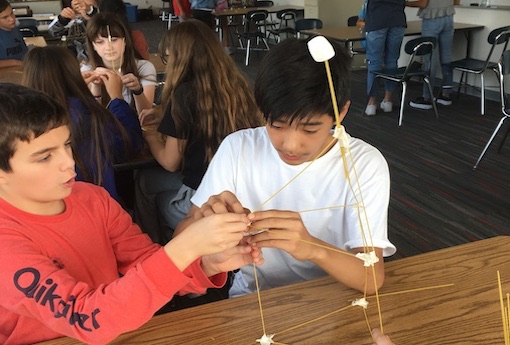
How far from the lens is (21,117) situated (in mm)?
966

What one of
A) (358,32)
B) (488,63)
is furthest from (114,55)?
(488,63)

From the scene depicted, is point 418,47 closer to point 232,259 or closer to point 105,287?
point 232,259

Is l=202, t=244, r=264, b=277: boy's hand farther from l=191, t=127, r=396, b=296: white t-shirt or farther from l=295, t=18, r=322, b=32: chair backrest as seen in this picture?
l=295, t=18, r=322, b=32: chair backrest

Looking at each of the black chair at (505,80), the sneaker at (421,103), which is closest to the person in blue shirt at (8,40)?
the black chair at (505,80)

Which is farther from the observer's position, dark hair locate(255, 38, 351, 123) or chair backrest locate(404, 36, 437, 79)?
chair backrest locate(404, 36, 437, 79)

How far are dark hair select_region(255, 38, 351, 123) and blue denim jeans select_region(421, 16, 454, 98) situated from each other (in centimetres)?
426

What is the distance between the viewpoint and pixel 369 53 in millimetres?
4758

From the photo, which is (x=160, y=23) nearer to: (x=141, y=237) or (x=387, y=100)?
(x=387, y=100)

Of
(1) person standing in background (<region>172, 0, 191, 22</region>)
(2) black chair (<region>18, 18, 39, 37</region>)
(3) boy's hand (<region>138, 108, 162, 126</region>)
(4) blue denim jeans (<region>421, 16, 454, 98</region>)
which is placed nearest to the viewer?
(3) boy's hand (<region>138, 108, 162, 126</region>)

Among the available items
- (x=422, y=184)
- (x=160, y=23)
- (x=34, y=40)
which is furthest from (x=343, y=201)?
(x=160, y=23)

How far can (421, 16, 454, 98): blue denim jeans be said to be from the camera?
15.8 feet

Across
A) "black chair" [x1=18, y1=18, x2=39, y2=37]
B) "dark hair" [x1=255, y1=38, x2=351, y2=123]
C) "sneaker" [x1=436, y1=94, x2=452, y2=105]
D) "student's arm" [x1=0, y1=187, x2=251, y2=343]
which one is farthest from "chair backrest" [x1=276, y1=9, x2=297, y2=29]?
"student's arm" [x1=0, y1=187, x2=251, y2=343]

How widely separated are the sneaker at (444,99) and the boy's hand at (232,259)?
467cm

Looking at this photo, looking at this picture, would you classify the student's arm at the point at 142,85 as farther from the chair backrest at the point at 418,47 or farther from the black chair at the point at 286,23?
the black chair at the point at 286,23
